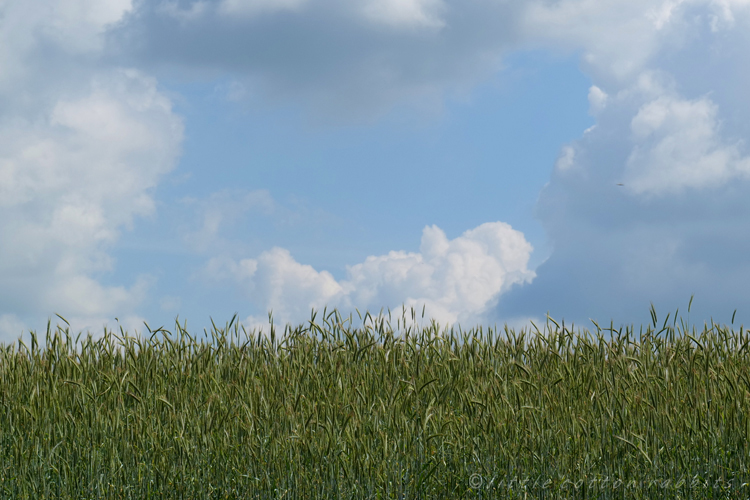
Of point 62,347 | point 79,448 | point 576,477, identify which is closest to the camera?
point 576,477

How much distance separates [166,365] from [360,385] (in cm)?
206

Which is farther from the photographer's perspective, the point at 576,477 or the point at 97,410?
the point at 97,410

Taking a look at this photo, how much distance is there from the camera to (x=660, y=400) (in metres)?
5.97

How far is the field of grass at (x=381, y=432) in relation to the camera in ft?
16.5

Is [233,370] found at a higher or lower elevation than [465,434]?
higher

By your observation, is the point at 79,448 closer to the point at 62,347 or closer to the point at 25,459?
the point at 25,459

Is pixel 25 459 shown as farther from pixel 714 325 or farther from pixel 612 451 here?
pixel 714 325

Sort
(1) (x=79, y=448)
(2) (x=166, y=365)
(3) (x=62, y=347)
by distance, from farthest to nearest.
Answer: (3) (x=62, y=347)
(2) (x=166, y=365)
(1) (x=79, y=448)

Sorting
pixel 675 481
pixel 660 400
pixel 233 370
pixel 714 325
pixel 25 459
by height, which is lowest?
pixel 675 481

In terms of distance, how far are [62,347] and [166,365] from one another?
4.83 ft

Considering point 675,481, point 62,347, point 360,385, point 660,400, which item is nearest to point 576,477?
point 675,481

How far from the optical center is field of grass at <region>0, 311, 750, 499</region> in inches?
198

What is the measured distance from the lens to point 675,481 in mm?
5086

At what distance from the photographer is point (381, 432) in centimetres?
527
